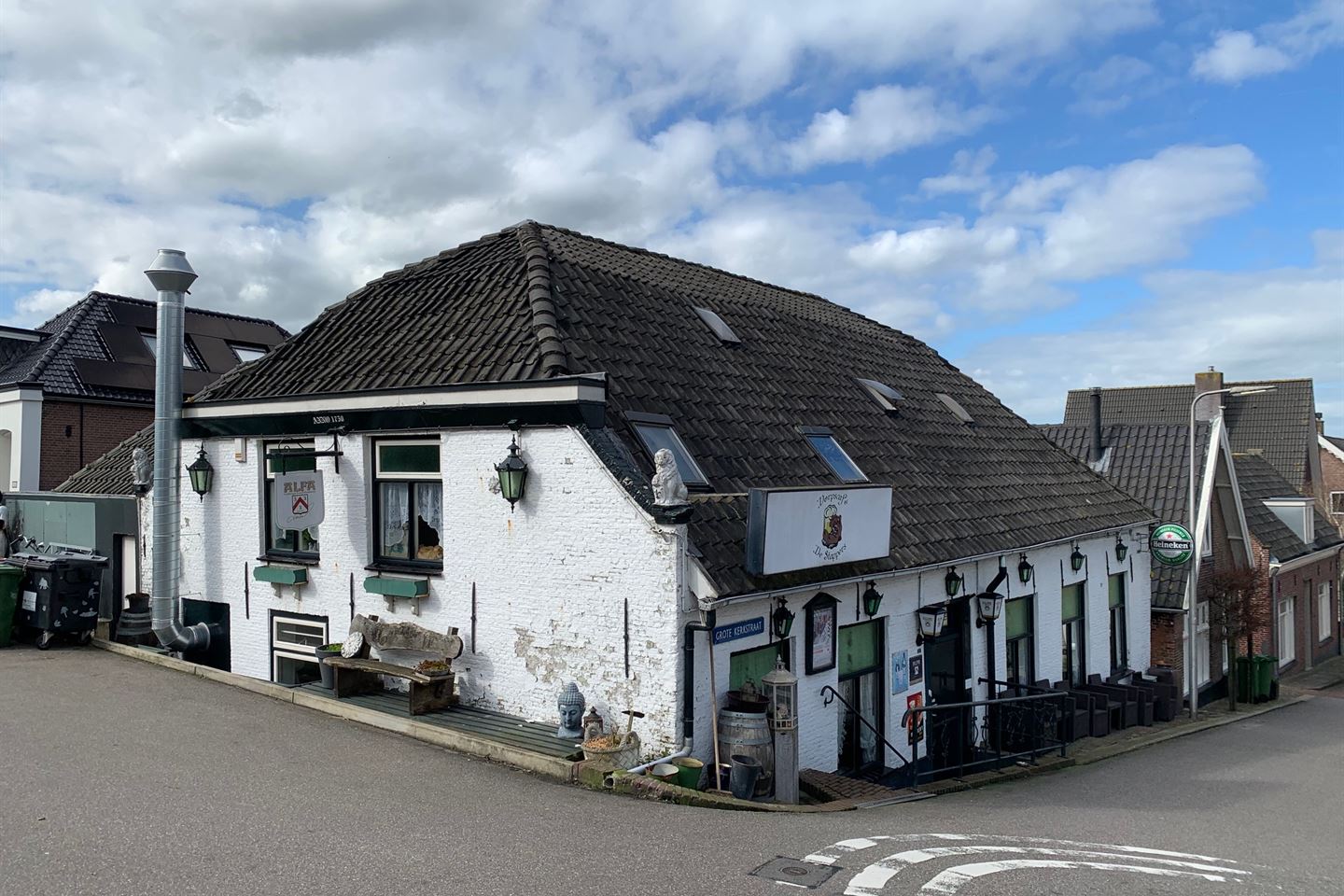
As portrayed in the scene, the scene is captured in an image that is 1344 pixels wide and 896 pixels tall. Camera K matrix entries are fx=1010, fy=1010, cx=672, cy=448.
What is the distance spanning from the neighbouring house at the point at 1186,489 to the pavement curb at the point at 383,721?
1590 cm

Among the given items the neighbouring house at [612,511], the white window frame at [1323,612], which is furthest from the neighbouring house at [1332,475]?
the neighbouring house at [612,511]

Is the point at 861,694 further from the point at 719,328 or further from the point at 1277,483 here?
the point at 1277,483

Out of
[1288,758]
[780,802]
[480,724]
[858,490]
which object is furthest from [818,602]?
[1288,758]

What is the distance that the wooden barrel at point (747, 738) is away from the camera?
9.33m

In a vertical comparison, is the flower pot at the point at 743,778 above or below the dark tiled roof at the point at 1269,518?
below

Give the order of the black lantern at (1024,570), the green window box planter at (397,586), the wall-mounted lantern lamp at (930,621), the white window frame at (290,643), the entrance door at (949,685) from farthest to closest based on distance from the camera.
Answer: the black lantern at (1024,570) → the entrance door at (949,685) → the wall-mounted lantern lamp at (930,621) → the white window frame at (290,643) → the green window box planter at (397,586)

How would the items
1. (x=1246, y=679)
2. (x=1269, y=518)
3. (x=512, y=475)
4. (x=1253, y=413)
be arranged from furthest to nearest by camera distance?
1. (x=1253, y=413)
2. (x=1269, y=518)
3. (x=1246, y=679)
4. (x=512, y=475)

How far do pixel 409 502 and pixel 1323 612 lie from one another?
30.5m

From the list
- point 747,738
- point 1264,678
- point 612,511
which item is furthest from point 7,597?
point 1264,678

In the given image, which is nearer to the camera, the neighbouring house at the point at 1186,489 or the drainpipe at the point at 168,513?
the drainpipe at the point at 168,513

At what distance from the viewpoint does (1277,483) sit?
97.6ft

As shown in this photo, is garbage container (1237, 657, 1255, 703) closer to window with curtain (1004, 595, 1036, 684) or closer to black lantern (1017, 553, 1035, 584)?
window with curtain (1004, 595, 1036, 684)

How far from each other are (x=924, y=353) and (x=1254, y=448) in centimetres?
2413

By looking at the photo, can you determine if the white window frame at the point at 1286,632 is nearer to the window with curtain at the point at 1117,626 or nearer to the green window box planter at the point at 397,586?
the window with curtain at the point at 1117,626
